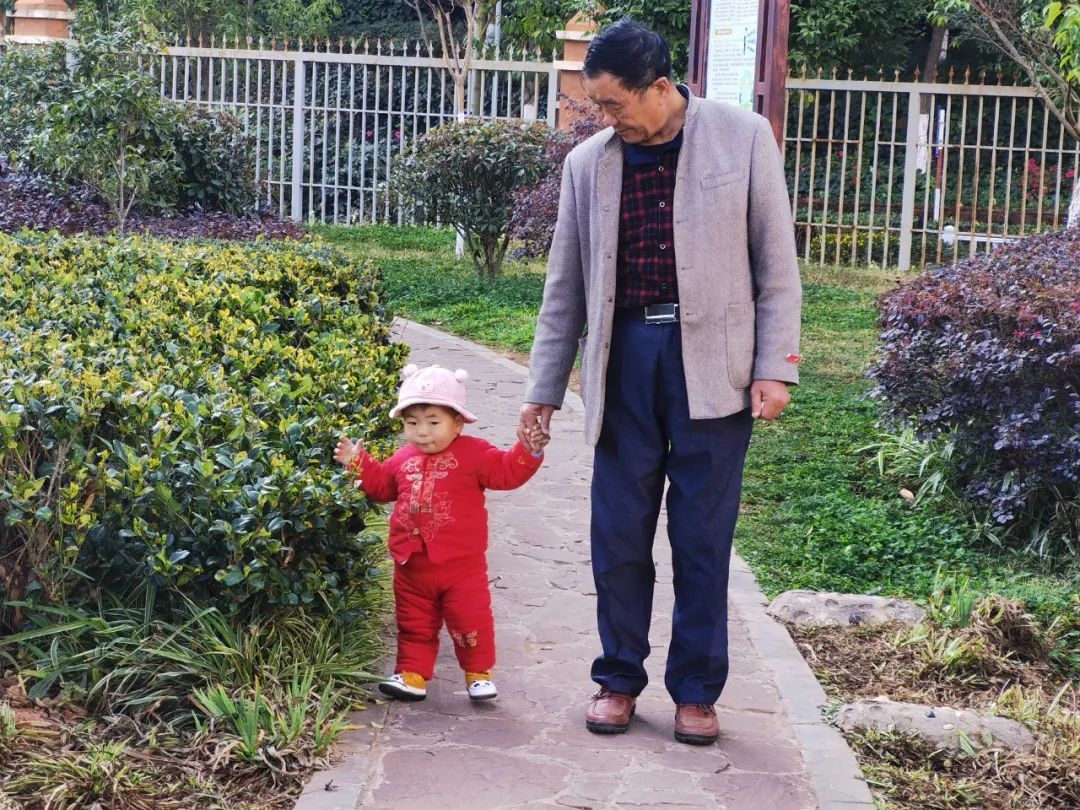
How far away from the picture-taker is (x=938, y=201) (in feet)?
49.7

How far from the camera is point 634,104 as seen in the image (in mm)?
3840

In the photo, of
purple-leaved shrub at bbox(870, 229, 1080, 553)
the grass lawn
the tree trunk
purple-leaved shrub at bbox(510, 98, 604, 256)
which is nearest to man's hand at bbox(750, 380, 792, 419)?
the grass lawn

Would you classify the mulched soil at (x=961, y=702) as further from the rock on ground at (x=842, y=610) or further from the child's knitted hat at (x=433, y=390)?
the child's knitted hat at (x=433, y=390)

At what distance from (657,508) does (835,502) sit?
2.85 m

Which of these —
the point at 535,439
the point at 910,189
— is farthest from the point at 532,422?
the point at 910,189

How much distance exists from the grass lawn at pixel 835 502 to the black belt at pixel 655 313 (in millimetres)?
1942

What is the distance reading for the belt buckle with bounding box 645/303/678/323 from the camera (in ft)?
13.0

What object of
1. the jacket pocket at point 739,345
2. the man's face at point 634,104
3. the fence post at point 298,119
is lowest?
the jacket pocket at point 739,345

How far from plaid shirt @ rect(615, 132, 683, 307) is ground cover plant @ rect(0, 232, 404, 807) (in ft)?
3.51

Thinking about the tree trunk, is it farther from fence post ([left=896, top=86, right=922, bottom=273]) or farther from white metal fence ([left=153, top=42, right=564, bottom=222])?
white metal fence ([left=153, top=42, right=564, bottom=222])

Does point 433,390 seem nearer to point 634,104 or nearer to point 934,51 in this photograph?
point 634,104

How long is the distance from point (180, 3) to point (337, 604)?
65.1 ft

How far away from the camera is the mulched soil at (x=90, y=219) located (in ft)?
37.1

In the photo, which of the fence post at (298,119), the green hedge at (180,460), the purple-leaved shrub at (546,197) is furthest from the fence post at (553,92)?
the green hedge at (180,460)
